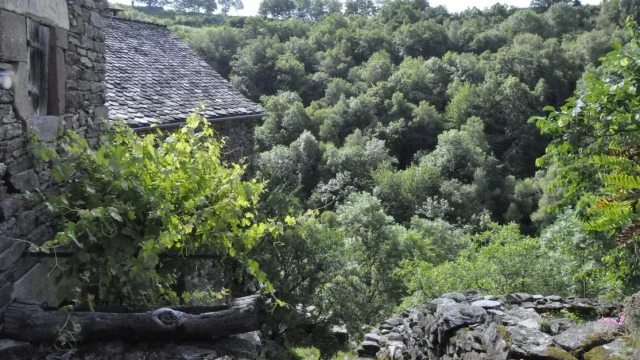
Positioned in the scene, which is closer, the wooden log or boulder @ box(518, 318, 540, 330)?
the wooden log

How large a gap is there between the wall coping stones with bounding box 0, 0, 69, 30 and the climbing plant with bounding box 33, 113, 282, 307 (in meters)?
0.88

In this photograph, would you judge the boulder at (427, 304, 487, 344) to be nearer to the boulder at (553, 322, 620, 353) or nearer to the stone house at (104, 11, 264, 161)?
the boulder at (553, 322, 620, 353)

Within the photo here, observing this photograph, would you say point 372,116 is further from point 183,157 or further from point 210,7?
point 210,7

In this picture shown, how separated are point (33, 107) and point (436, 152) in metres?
34.6

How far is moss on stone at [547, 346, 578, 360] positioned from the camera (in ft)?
15.6

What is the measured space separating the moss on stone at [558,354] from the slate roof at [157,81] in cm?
585

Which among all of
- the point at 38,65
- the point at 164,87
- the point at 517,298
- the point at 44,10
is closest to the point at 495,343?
the point at 517,298

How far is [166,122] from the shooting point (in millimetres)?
9008

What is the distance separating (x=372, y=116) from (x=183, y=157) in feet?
130

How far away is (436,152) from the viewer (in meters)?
37.0

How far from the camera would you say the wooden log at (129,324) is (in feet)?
11.1

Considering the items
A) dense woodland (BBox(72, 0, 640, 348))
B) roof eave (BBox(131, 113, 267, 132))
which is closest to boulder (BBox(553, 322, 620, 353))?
dense woodland (BBox(72, 0, 640, 348))

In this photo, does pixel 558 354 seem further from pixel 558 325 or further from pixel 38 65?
pixel 38 65

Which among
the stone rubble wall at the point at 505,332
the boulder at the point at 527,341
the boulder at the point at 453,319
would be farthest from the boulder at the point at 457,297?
the boulder at the point at 527,341
